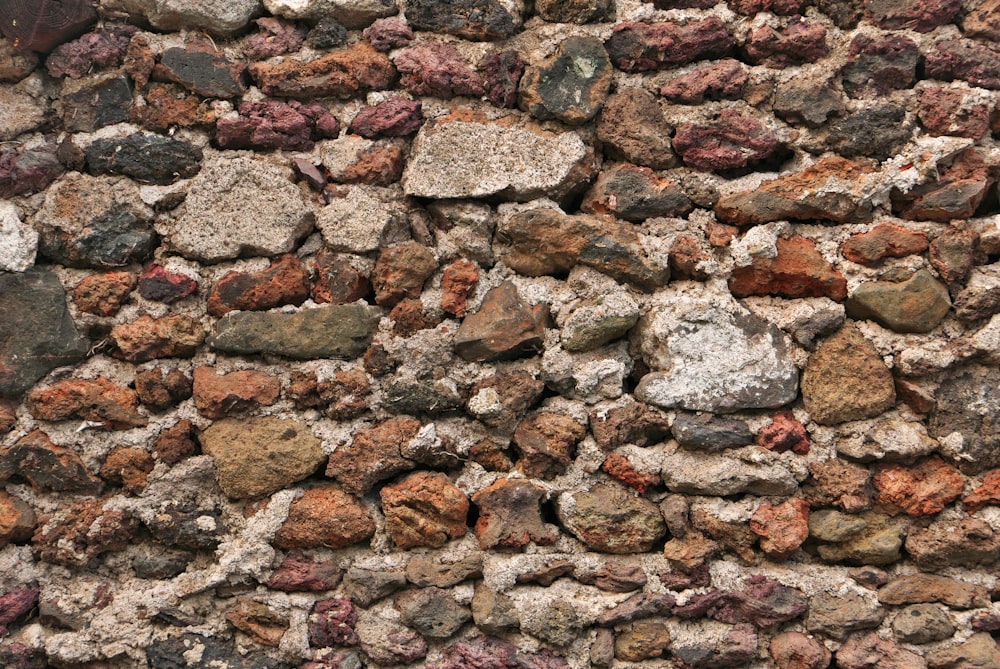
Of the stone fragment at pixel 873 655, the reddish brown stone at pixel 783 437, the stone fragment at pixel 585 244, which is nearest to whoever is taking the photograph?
the stone fragment at pixel 873 655

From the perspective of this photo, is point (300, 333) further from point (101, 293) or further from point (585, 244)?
point (585, 244)

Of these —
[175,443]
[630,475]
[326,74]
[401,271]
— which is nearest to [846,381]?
[630,475]

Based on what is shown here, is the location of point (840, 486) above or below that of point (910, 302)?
below

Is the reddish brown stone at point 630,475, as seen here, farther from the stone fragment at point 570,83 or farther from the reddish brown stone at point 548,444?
the stone fragment at point 570,83

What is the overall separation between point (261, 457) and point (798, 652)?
54.2 inches

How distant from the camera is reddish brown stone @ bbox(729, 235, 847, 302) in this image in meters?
2.05

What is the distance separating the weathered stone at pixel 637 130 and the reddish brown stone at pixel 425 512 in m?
0.99

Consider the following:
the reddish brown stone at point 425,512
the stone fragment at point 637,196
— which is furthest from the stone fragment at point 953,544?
the reddish brown stone at point 425,512

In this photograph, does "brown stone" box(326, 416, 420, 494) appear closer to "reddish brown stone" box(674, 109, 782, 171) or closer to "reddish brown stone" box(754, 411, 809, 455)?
"reddish brown stone" box(754, 411, 809, 455)

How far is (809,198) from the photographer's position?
2068 mm

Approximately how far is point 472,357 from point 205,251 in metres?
0.76

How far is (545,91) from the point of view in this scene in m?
2.19

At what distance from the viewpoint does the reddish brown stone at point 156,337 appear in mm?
2111

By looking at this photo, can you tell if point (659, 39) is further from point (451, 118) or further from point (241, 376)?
point (241, 376)
